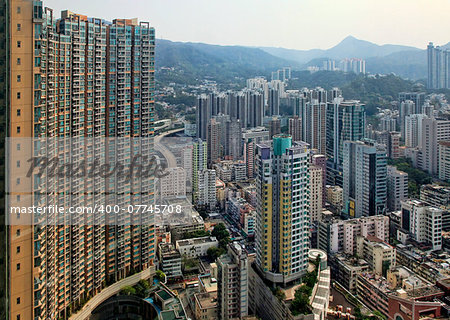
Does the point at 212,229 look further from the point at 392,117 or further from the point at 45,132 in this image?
the point at 392,117

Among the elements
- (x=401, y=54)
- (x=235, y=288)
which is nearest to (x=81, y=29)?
(x=235, y=288)

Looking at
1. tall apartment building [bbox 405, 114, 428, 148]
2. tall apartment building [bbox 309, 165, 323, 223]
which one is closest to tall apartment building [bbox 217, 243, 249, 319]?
tall apartment building [bbox 309, 165, 323, 223]

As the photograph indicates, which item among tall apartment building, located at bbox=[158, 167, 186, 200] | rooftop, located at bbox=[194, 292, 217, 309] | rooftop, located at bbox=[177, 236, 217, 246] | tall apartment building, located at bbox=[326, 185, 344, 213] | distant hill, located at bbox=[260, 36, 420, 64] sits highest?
distant hill, located at bbox=[260, 36, 420, 64]

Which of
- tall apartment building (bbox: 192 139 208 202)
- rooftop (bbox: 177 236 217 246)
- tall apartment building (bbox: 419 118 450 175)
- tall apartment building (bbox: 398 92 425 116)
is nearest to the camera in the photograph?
rooftop (bbox: 177 236 217 246)

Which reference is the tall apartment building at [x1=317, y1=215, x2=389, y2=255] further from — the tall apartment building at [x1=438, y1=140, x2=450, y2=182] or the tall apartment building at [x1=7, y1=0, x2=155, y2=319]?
the tall apartment building at [x1=438, y1=140, x2=450, y2=182]

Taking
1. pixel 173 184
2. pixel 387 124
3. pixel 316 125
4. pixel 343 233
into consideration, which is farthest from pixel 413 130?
pixel 173 184
